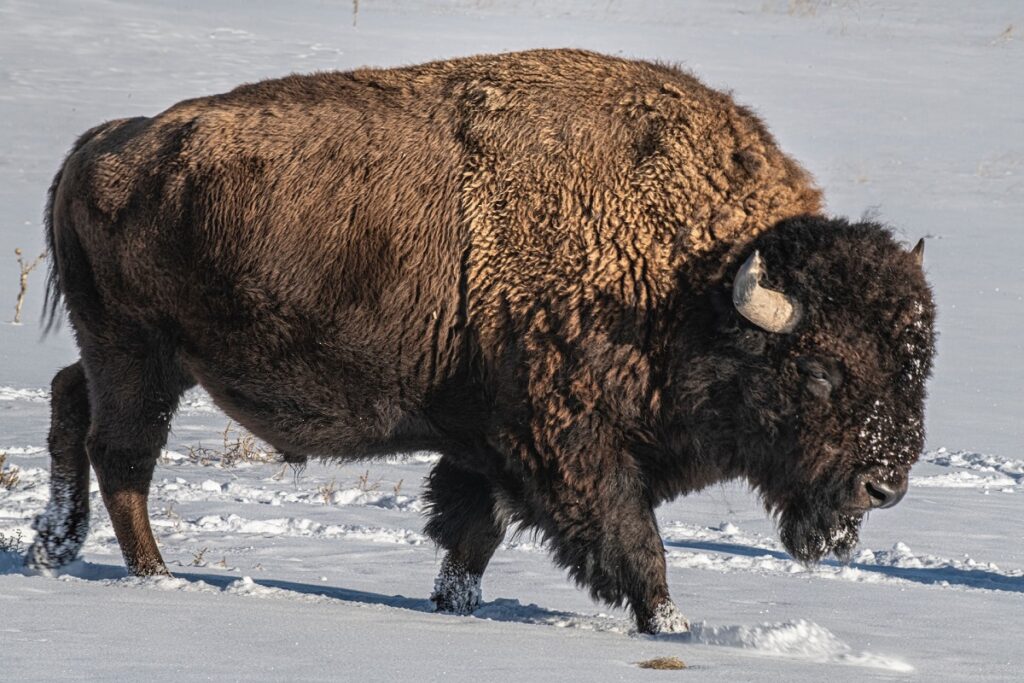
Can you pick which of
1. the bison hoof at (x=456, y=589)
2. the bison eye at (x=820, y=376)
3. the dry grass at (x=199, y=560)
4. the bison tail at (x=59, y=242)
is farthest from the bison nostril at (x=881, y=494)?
the bison tail at (x=59, y=242)

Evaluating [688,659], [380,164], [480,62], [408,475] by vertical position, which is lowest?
[408,475]

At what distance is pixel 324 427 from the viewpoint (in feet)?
17.6

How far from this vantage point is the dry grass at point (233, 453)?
814 cm

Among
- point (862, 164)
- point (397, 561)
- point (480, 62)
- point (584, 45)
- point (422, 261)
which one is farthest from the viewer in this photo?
point (584, 45)

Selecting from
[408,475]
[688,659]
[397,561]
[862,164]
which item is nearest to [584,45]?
[862,164]

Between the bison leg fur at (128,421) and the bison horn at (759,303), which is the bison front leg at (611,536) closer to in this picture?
the bison horn at (759,303)

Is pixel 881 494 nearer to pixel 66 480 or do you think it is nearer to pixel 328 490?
pixel 66 480

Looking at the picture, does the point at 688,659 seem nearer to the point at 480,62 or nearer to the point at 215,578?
the point at 215,578

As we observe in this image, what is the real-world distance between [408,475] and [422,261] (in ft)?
10.9

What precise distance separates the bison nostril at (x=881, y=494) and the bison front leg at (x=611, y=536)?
74 cm

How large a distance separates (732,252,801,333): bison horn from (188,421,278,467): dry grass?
401cm

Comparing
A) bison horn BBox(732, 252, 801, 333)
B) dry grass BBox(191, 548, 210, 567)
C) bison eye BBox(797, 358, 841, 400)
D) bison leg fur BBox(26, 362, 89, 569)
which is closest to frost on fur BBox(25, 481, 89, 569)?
bison leg fur BBox(26, 362, 89, 569)

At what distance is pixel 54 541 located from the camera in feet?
18.5

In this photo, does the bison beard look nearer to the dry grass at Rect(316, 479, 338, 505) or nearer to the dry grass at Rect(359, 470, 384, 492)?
the dry grass at Rect(316, 479, 338, 505)
